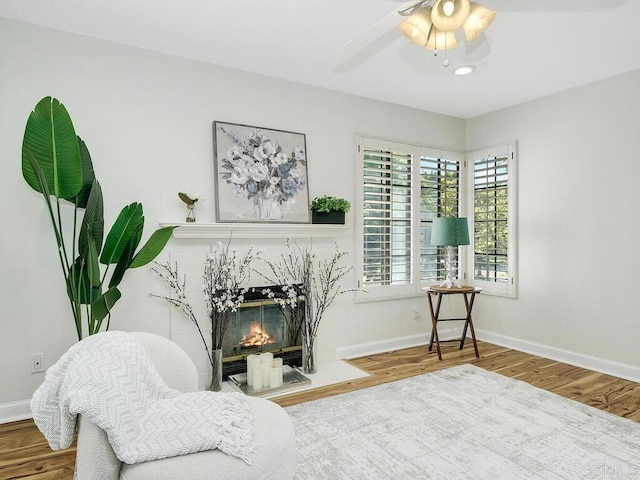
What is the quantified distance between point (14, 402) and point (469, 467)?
112 inches

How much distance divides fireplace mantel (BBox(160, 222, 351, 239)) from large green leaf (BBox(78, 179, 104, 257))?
51 centimetres

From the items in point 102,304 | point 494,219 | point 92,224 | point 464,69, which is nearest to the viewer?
point 102,304

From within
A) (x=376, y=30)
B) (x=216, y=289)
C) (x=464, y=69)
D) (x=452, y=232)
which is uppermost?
(x=464, y=69)

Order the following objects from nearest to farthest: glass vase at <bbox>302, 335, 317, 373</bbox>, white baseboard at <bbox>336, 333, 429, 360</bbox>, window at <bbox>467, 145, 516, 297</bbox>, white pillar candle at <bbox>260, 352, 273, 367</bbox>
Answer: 1. white pillar candle at <bbox>260, 352, 273, 367</bbox>
2. glass vase at <bbox>302, 335, 317, 373</bbox>
3. white baseboard at <bbox>336, 333, 429, 360</bbox>
4. window at <bbox>467, 145, 516, 297</bbox>

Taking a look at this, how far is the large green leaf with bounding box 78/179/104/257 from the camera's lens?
2.49 metres

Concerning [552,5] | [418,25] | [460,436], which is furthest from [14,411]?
[552,5]

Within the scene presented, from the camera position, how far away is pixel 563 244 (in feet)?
A: 13.0

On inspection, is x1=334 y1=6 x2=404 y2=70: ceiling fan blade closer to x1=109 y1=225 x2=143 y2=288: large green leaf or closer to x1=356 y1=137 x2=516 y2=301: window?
x1=109 y1=225 x2=143 y2=288: large green leaf

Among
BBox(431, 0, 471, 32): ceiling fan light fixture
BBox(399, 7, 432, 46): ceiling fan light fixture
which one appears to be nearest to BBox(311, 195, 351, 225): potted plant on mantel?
BBox(399, 7, 432, 46): ceiling fan light fixture

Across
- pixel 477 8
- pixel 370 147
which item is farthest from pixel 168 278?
pixel 477 8

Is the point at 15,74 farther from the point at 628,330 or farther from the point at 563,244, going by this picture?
the point at 628,330

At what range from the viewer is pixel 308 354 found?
12.0 ft

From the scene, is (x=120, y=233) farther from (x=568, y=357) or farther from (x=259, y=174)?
(x=568, y=357)

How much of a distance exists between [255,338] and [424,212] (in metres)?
2.30
